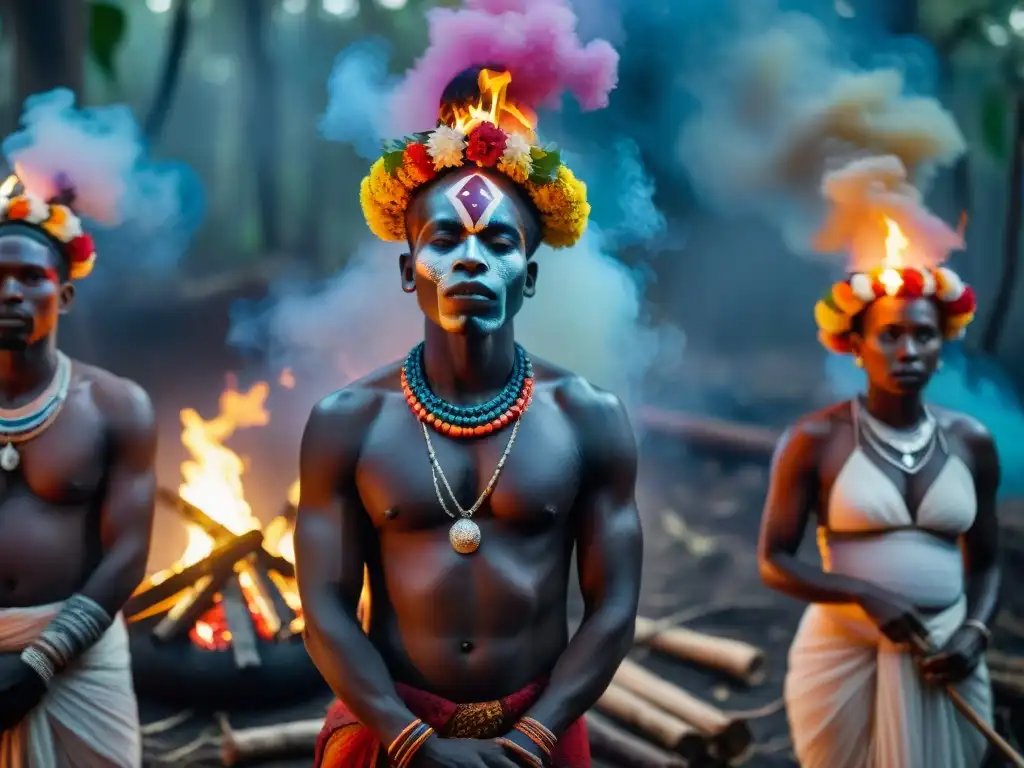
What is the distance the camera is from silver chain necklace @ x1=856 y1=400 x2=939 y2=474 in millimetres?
3477

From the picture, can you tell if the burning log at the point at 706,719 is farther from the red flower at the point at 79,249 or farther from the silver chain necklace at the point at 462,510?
the red flower at the point at 79,249

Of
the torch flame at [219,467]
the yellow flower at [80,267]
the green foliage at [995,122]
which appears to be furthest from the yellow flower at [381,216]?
the green foliage at [995,122]

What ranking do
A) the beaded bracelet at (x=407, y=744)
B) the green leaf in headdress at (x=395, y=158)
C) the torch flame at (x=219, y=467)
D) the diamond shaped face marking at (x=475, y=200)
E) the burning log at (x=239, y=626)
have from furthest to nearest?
the torch flame at (x=219, y=467) → the burning log at (x=239, y=626) → the green leaf in headdress at (x=395, y=158) → the diamond shaped face marking at (x=475, y=200) → the beaded bracelet at (x=407, y=744)

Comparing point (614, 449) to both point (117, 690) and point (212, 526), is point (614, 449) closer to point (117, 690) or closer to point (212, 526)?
point (117, 690)

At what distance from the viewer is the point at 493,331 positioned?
2.39 m

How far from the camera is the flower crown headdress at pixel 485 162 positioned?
2428 millimetres

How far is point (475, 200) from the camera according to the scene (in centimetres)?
238

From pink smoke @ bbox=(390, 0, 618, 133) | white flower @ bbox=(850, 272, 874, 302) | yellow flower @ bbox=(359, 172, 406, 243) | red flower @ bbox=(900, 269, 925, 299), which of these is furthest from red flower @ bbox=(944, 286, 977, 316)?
yellow flower @ bbox=(359, 172, 406, 243)

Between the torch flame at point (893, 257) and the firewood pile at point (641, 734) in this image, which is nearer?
the torch flame at point (893, 257)

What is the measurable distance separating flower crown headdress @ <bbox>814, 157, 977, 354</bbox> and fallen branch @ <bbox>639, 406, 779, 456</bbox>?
115 inches

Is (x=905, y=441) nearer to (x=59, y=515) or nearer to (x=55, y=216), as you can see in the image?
(x=59, y=515)

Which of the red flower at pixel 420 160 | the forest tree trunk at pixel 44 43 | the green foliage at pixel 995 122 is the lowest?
the red flower at pixel 420 160

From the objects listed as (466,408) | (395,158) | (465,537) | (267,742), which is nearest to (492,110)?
(395,158)

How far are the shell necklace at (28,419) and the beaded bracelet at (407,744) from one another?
1.65m
